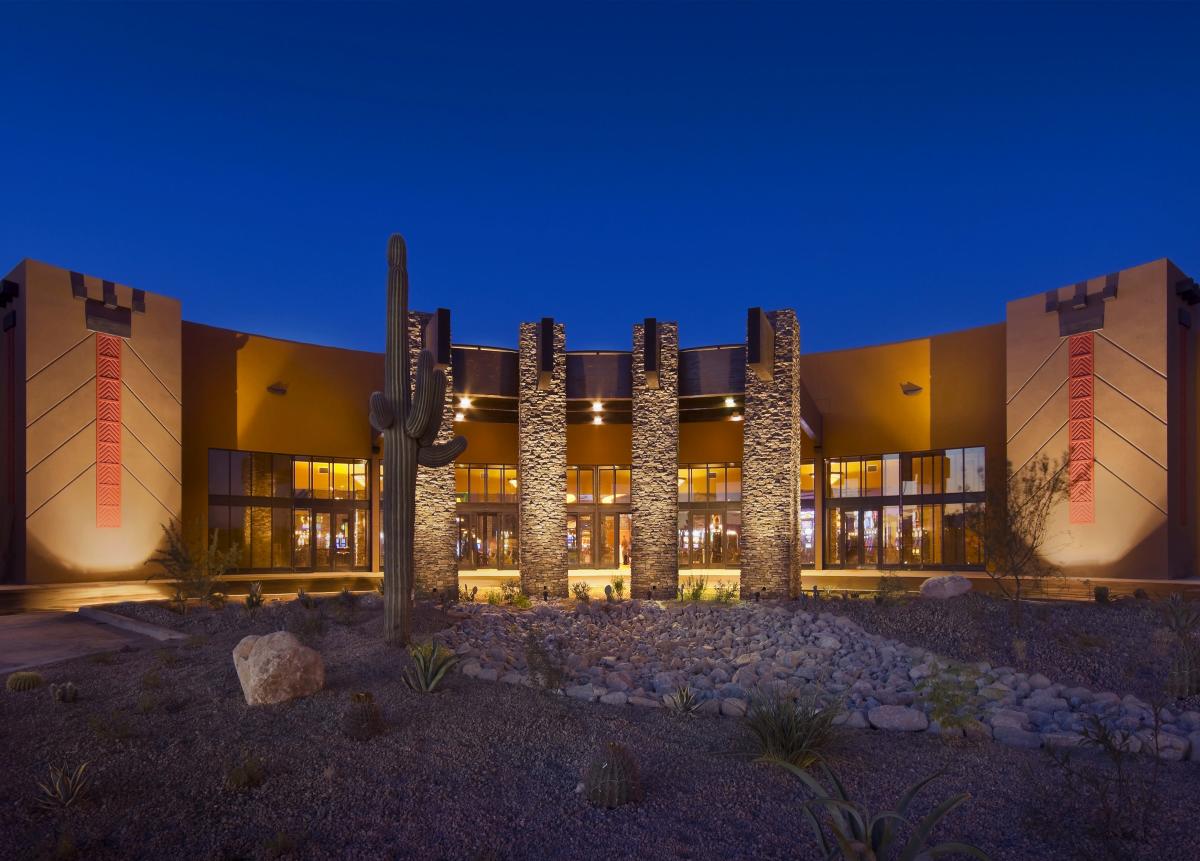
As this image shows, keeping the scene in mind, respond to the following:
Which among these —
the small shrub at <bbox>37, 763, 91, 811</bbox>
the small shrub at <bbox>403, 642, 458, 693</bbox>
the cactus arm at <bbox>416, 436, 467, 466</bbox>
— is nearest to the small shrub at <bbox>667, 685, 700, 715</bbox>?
the small shrub at <bbox>403, 642, 458, 693</bbox>

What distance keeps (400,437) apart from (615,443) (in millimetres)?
20802

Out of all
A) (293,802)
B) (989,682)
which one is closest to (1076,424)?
(989,682)

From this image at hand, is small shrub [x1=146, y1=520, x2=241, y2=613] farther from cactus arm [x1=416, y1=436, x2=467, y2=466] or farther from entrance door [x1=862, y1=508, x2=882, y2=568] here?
entrance door [x1=862, y1=508, x2=882, y2=568]

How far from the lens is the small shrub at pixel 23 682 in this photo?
830cm

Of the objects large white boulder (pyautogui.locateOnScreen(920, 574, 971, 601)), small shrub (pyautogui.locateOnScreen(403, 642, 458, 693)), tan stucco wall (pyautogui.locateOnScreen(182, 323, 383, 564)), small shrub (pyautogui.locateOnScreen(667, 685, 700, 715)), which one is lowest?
small shrub (pyautogui.locateOnScreen(667, 685, 700, 715))

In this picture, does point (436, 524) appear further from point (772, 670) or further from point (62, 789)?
point (62, 789)

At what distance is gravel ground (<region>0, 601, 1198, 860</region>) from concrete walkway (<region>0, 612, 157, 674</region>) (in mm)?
3321

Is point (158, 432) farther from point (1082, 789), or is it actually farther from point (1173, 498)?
point (1173, 498)

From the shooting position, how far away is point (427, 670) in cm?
835

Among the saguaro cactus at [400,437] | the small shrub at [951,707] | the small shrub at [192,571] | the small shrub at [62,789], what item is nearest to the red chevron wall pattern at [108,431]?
the small shrub at [192,571]

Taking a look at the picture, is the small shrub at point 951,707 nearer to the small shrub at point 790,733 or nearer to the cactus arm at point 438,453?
the small shrub at point 790,733

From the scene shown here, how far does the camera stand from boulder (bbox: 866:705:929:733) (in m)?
8.06

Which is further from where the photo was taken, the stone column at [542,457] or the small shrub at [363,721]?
the stone column at [542,457]

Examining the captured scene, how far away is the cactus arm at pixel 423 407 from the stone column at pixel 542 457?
Result: 8.99 meters
